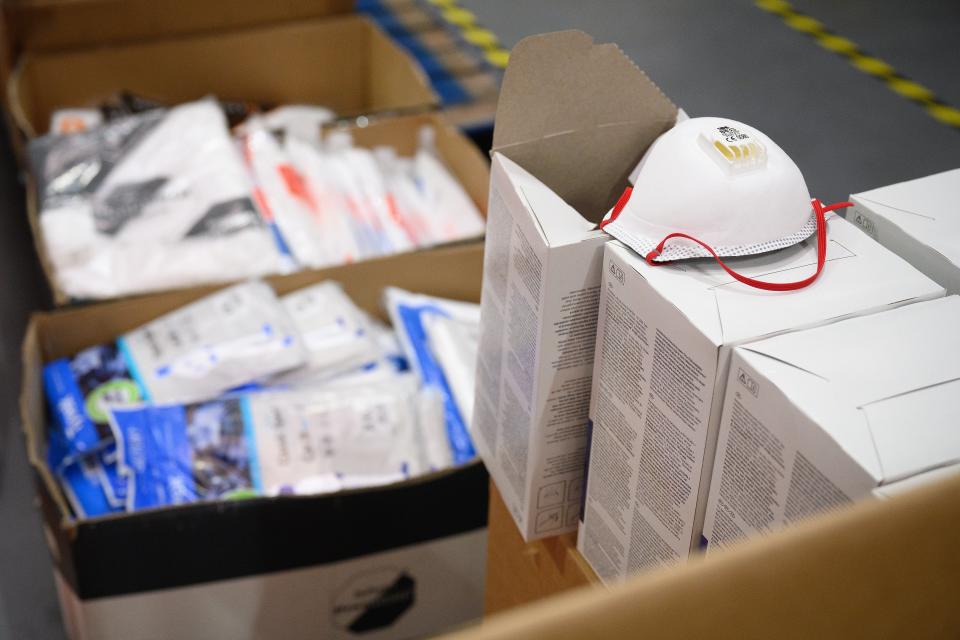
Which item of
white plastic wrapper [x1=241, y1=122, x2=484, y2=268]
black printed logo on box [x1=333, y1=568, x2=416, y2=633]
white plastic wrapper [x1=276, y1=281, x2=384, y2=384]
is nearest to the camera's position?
black printed logo on box [x1=333, y1=568, x2=416, y2=633]

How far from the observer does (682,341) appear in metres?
0.82

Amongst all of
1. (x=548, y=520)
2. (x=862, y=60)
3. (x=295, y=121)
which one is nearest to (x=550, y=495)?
(x=548, y=520)

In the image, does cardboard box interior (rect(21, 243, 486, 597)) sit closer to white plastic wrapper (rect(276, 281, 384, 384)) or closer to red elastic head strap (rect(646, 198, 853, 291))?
white plastic wrapper (rect(276, 281, 384, 384))

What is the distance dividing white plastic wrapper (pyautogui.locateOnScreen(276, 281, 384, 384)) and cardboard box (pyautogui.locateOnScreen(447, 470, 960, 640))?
1.38 meters

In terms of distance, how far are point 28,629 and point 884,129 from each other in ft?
7.25

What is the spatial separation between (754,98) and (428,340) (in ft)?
3.02

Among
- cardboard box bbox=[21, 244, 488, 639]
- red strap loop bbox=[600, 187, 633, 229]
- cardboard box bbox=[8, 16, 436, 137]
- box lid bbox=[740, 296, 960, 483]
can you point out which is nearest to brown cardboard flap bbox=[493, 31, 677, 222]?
red strap loop bbox=[600, 187, 633, 229]

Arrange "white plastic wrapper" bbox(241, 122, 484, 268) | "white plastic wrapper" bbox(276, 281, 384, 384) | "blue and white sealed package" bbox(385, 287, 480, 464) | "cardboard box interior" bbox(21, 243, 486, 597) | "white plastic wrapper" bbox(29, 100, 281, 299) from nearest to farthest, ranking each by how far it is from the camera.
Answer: "cardboard box interior" bbox(21, 243, 486, 597), "blue and white sealed package" bbox(385, 287, 480, 464), "white plastic wrapper" bbox(276, 281, 384, 384), "white plastic wrapper" bbox(29, 100, 281, 299), "white plastic wrapper" bbox(241, 122, 484, 268)

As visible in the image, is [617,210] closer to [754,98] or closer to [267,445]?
[267,445]

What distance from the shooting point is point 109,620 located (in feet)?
5.05

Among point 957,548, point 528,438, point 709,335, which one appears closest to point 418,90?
point 528,438

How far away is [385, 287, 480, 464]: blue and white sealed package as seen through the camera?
1.80 meters

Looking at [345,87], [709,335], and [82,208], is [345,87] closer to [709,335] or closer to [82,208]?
[82,208]

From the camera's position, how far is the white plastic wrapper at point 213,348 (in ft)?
6.04
